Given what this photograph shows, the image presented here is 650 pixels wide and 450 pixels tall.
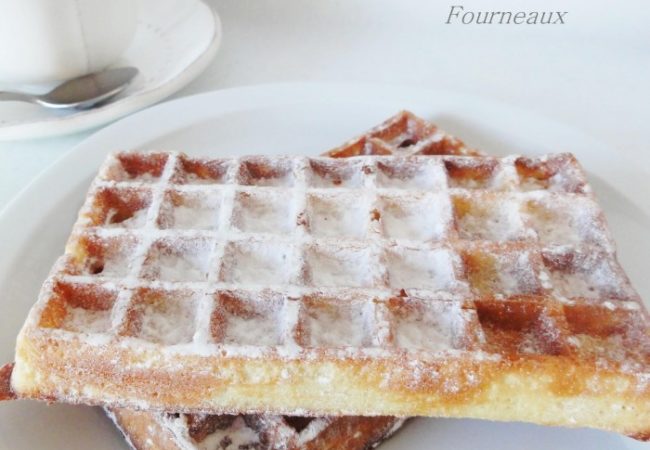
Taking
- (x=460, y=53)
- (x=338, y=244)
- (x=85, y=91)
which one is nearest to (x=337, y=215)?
(x=338, y=244)

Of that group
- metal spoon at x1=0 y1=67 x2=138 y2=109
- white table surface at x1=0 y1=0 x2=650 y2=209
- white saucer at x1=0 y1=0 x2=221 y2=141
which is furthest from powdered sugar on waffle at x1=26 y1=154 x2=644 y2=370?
white table surface at x1=0 y1=0 x2=650 y2=209

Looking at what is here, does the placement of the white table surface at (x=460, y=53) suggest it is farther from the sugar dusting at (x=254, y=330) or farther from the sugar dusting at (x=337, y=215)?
the sugar dusting at (x=254, y=330)

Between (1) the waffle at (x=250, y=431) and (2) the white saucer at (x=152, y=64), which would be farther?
(2) the white saucer at (x=152, y=64)

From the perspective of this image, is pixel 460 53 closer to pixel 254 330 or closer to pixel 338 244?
pixel 338 244

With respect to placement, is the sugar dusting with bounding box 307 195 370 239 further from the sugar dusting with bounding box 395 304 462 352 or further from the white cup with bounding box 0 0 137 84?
the white cup with bounding box 0 0 137 84

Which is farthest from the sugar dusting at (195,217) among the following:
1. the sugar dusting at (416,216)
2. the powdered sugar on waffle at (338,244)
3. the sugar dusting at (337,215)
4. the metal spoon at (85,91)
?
the metal spoon at (85,91)
